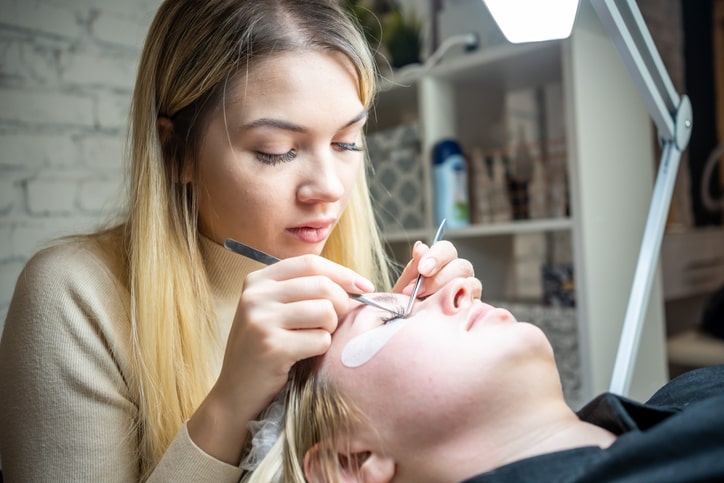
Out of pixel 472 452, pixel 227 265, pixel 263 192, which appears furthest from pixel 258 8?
pixel 472 452

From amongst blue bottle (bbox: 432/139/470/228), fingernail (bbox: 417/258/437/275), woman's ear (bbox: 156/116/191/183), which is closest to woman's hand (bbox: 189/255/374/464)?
fingernail (bbox: 417/258/437/275)

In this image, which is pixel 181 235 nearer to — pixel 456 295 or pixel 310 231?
pixel 310 231

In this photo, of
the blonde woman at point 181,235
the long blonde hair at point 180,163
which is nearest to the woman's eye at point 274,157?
the blonde woman at point 181,235

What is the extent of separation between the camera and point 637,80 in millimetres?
893

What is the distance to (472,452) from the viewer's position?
700mm

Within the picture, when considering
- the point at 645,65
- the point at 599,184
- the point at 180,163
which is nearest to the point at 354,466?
the point at 180,163

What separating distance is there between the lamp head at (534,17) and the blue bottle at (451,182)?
128cm

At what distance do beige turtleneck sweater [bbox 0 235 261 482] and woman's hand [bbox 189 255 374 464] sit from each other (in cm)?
20

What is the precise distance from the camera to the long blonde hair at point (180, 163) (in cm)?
94

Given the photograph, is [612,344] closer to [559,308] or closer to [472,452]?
[559,308]

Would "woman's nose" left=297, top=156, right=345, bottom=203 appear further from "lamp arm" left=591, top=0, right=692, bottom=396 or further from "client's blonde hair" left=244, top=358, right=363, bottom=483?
"lamp arm" left=591, top=0, right=692, bottom=396

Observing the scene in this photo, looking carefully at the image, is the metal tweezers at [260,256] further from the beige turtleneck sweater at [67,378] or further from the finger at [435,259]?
the beige turtleneck sweater at [67,378]

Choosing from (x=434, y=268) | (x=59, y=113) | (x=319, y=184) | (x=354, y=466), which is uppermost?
(x=59, y=113)

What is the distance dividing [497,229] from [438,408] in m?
1.30
